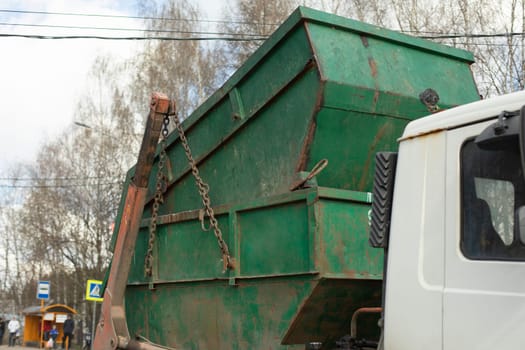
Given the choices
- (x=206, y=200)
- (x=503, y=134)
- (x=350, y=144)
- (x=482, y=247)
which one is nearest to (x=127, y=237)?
(x=206, y=200)

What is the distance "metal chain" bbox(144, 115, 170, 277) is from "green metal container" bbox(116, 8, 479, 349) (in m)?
0.15

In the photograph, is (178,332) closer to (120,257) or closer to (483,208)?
(120,257)

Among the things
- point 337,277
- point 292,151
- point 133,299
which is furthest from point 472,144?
point 133,299

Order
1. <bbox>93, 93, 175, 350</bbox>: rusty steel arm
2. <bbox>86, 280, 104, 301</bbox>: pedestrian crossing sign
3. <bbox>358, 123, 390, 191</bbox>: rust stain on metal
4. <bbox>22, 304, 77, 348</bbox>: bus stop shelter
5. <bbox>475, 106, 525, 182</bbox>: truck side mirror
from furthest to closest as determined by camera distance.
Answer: <bbox>22, 304, 77, 348</bbox>: bus stop shelter → <bbox>86, 280, 104, 301</bbox>: pedestrian crossing sign → <bbox>93, 93, 175, 350</bbox>: rusty steel arm → <bbox>358, 123, 390, 191</bbox>: rust stain on metal → <bbox>475, 106, 525, 182</bbox>: truck side mirror

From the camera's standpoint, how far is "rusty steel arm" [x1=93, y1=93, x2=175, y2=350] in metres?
5.15

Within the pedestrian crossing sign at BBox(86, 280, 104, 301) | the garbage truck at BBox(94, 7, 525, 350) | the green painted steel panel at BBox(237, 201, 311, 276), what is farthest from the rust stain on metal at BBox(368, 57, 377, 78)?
the pedestrian crossing sign at BBox(86, 280, 104, 301)

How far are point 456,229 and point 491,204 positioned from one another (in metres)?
0.17

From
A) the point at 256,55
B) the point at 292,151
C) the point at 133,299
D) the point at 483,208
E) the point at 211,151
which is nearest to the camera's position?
the point at 483,208

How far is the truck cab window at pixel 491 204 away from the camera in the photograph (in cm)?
254

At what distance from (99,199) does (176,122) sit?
86.5ft

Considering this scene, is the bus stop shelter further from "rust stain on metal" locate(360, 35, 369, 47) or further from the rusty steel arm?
"rust stain on metal" locate(360, 35, 369, 47)

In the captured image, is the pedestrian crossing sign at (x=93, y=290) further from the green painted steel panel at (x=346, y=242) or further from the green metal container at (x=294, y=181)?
the green painted steel panel at (x=346, y=242)

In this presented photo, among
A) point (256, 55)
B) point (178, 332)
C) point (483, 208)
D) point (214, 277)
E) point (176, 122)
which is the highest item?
point (256, 55)

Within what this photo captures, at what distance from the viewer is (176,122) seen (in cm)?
521
